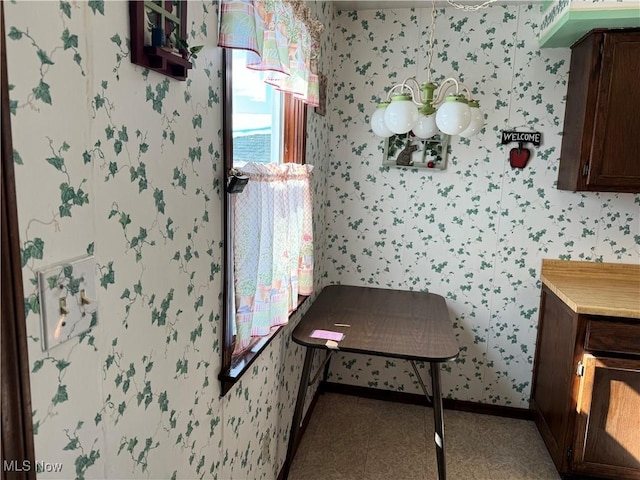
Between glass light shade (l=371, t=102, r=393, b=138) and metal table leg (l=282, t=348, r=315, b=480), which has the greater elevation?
glass light shade (l=371, t=102, r=393, b=138)

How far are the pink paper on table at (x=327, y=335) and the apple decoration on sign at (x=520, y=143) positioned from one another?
1424 millimetres

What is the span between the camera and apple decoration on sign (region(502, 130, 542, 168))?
2.53 m

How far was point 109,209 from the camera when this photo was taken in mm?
799

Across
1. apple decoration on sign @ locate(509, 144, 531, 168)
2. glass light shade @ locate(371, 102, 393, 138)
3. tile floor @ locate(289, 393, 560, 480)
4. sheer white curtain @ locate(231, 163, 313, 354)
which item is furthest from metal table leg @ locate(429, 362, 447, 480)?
apple decoration on sign @ locate(509, 144, 531, 168)

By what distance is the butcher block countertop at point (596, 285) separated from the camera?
2.04 metres

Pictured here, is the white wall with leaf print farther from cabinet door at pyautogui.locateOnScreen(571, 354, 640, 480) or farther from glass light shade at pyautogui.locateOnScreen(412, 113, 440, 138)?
glass light shade at pyautogui.locateOnScreen(412, 113, 440, 138)

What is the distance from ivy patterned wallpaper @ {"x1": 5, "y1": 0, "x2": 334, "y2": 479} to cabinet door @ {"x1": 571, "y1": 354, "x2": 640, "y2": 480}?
5.46 ft

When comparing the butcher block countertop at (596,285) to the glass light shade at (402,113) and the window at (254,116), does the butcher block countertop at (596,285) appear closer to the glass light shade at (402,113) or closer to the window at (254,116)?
the glass light shade at (402,113)

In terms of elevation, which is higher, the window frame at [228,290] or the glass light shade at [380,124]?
the glass light shade at [380,124]

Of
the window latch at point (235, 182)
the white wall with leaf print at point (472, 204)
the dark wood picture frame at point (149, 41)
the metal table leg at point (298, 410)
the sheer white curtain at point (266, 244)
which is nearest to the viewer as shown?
the dark wood picture frame at point (149, 41)

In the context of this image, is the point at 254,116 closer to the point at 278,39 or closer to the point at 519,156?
the point at 278,39

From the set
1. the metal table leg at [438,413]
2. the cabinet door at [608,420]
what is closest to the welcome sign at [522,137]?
the cabinet door at [608,420]

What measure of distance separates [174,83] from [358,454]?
2076 mm

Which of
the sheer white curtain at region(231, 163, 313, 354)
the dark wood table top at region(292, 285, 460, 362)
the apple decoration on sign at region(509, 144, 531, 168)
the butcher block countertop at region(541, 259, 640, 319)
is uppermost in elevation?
the apple decoration on sign at region(509, 144, 531, 168)
